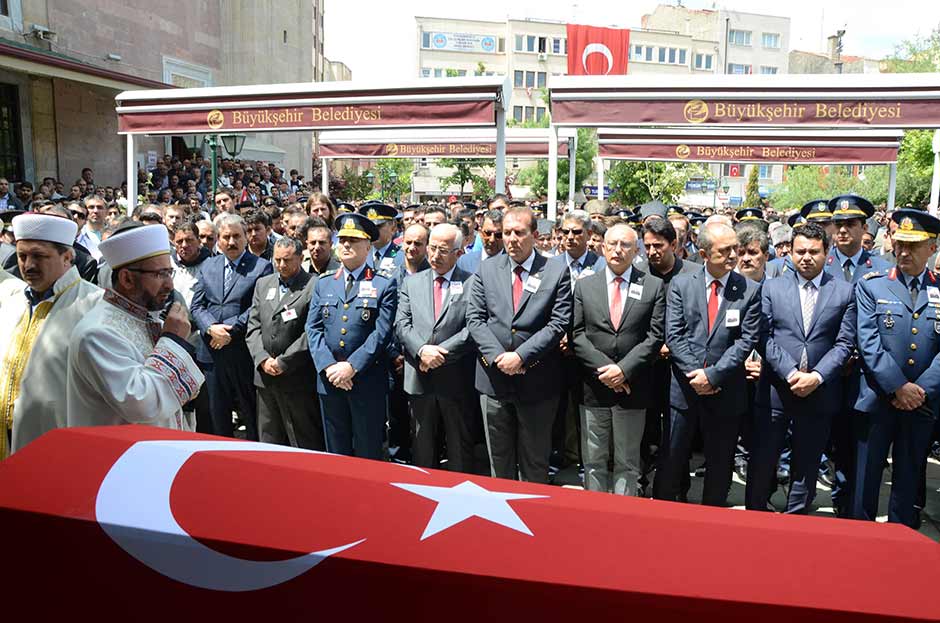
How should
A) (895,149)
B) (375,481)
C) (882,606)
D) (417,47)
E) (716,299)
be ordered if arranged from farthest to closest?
(417,47) → (895,149) → (716,299) → (375,481) → (882,606)

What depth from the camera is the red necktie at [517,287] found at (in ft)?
14.9

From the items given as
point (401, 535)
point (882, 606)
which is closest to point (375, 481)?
point (401, 535)

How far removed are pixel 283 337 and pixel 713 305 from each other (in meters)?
3.05

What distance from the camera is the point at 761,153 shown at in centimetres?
1394

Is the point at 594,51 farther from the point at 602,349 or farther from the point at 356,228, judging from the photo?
the point at 602,349

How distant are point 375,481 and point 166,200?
16.3m

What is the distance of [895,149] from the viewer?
13.6m

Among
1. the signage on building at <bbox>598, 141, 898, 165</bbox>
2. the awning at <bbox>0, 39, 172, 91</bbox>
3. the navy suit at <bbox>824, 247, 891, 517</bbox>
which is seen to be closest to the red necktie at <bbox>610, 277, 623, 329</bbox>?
the navy suit at <bbox>824, 247, 891, 517</bbox>

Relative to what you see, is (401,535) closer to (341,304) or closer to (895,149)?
(341,304)

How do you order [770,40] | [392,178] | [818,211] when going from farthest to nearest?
[770,40], [392,178], [818,211]

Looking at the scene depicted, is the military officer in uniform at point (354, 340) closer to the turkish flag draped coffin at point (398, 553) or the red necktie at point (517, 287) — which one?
the red necktie at point (517, 287)

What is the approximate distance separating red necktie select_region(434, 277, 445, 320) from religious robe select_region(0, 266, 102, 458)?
222cm

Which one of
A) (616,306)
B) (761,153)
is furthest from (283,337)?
(761,153)

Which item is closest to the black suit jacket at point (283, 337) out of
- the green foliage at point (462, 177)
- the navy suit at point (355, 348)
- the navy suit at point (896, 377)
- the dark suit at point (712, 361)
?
the navy suit at point (355, 348)
